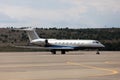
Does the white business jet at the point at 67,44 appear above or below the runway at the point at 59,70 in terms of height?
below

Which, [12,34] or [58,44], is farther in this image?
[12,34]

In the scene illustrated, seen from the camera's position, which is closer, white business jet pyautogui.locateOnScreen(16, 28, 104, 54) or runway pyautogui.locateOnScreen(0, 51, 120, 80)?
runway pyautogui.locateOnScreen(0, 51, 120, 80)

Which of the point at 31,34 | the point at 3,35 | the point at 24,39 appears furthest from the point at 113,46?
the point at 3,35

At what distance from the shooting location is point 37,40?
7625 cm

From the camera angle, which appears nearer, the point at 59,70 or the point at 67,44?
the point at 59,70

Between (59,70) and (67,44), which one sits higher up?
(59,70)

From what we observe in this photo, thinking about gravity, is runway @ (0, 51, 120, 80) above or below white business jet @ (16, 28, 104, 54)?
above

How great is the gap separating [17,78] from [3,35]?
123056 mm

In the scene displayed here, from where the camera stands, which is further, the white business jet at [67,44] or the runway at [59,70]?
the white business jet at [67,44]

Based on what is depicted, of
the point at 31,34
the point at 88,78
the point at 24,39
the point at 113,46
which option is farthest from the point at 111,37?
the point at 88,78

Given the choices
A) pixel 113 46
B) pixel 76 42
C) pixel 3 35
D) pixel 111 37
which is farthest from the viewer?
pixel 3 35

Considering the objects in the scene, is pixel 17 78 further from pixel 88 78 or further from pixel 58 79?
pixel 88 78

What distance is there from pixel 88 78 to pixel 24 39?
112446mm

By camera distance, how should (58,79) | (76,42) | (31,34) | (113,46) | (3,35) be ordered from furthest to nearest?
1. (3,35)
2. (113,46)
3. (31,34)
4. (76,42)
5. (58,79)
